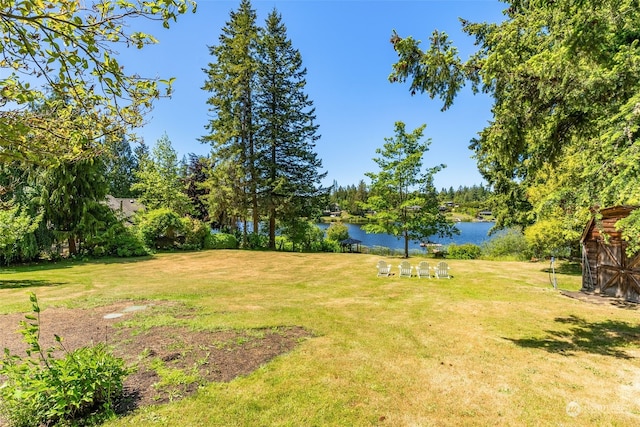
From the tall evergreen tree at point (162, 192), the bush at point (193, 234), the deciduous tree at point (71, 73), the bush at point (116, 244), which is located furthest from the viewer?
the tall evergreen tree at point (162, 192)

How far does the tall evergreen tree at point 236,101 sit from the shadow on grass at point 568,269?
20244 millimetres

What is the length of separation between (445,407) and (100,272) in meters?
15.8

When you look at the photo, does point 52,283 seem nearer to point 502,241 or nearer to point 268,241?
point 268,241

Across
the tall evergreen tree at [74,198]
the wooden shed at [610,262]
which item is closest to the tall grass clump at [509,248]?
the wooden shed at [610,262]

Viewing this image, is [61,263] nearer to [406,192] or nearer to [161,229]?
[161,229]

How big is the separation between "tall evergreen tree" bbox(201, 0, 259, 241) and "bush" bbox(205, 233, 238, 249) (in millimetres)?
2443

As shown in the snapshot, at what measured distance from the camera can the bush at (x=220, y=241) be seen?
2555 centimetres

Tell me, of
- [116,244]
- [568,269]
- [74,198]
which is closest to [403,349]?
[568,269]

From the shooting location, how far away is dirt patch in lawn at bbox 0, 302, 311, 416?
4438 mm

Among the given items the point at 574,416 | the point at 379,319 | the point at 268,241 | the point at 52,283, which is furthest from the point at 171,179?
the point at 574,416

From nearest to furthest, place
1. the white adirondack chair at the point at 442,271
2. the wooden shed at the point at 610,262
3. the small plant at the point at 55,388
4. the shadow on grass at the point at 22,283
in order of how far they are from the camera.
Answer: the small plant at the point at 55,388 < the wooden shed at the point at 610,262 < the shadow on grass at the point at 22,283 < the white adirondack chair at the point at 442,271

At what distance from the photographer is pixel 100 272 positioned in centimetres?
1444

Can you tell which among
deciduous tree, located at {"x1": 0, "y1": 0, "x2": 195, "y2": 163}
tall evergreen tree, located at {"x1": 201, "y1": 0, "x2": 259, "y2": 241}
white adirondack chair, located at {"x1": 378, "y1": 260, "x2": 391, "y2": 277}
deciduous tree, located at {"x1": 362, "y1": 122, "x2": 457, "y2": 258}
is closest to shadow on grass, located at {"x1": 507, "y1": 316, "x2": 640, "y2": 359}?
white adirondack chair, located at {"x1": 378, "y1": 260, "x2": 391, "y2": 277}

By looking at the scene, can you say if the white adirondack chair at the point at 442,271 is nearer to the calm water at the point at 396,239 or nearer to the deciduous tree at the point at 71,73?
the deciduous tree at the point at 71,73
